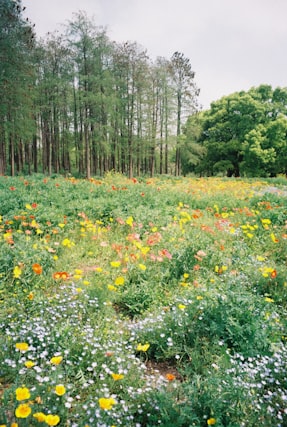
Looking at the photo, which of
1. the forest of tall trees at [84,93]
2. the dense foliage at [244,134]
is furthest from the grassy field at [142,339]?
the dense foliage at [244,134]

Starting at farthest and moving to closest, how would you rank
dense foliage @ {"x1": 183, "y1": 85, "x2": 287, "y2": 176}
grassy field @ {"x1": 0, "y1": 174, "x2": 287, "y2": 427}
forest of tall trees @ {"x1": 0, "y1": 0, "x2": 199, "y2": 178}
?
1. dense foliage @ {"x1": 183, "y1": 85, "x2": 287, "y2": 176}
2. forest of tall trees @ {"x1": 0, "y1": 0, "x2": 199, "y2": 178}
3. grassy field @ {"x1": 0, "y1": 174, "x2": 287, "y2": 427}

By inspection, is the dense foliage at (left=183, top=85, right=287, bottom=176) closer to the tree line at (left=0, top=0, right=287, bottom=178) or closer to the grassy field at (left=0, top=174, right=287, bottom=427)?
the tree line at (left=0, top=0, right=287, bottom=178)

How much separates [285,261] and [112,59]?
26.9 m

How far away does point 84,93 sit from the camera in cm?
→ 2209

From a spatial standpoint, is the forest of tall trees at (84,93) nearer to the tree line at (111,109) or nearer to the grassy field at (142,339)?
the tree line at (111,109)

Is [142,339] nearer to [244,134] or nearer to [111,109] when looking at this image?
[111,109]

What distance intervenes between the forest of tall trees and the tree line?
2.9 inches

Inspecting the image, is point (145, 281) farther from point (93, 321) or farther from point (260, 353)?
point (260, 353)

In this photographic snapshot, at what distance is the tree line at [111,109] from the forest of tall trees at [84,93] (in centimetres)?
7

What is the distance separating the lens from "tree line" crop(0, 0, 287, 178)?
2005 cm

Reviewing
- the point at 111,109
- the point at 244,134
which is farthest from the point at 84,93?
the point at 244,134

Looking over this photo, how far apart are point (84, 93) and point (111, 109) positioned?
2402 mm

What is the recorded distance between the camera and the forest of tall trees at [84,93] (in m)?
19.1

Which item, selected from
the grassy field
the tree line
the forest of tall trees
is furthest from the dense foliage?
the grassy field
